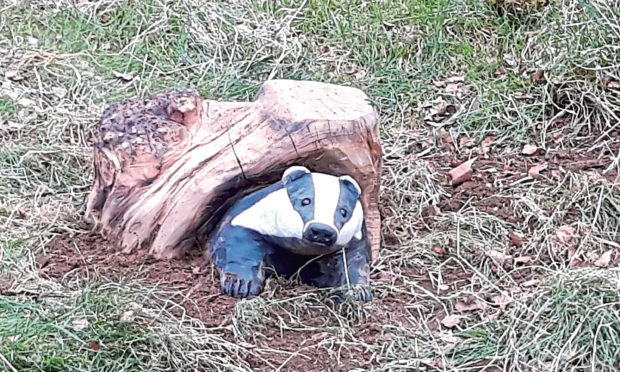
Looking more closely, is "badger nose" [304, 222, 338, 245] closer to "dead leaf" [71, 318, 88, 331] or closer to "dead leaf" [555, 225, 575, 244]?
"dead leaf" [71, 318, 88, 331]

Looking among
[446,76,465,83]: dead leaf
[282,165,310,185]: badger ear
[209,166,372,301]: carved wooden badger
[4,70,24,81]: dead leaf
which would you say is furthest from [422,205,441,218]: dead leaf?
[4,70,24,81]: dead leaf

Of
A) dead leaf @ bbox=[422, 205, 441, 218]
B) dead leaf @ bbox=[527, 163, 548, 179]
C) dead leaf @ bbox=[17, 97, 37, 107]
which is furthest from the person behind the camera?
dead leaf @ bbox=[17, 97, 37, 107]

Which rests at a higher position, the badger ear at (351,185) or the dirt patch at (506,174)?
the badger ear at (351,185)

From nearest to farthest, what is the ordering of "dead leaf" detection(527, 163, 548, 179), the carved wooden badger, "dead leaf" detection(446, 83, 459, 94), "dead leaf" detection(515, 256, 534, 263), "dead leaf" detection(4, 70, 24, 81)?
the carved wooden badger
"dead leaf" detection(515, 256, 534, 263)
"dead leaf" detection(527, 163, 548, 179)
"dead leaf" detection(446, 83, 459, 94)
"dead leaf" detection(4, 70, 24, 81)

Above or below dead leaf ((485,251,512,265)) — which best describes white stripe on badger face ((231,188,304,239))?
above

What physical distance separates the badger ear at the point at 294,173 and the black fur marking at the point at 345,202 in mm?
161

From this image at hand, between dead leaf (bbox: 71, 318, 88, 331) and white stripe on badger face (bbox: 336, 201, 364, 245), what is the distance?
0.99m

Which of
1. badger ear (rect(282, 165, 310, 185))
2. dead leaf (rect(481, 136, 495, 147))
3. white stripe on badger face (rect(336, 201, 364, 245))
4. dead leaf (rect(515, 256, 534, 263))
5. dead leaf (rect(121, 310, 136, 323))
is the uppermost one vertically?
badger ear (rect(282, 165, 310, 185))

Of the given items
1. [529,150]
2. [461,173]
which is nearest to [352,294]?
[461,173]

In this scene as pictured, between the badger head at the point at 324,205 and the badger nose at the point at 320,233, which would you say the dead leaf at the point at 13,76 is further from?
the badger nose at the point at 320,233

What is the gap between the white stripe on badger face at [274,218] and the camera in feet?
12.8

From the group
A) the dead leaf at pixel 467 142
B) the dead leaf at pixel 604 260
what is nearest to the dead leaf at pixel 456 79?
the dead leaf at pixel 467 142

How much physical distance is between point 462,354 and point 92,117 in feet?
10.2

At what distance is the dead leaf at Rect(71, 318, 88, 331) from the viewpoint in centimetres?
349
